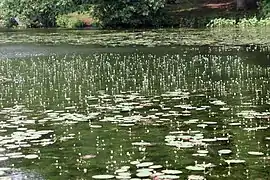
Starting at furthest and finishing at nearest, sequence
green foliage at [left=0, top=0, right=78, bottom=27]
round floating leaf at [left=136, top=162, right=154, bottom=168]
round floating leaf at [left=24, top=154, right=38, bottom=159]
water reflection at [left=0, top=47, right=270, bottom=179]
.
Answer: green foliage at [left=0, top=0, right=78, bottom=27] < round floating leaf at [left=24, top=154, right=38, bottom=159] < water reflection at [left=0, top=47, right=270, bottom=179] < round floating leaf at [left=136, top=162, right=154, bottom=168]

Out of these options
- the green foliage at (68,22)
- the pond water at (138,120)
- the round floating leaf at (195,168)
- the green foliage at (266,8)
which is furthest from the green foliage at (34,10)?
the round floating leaf at (195,168)

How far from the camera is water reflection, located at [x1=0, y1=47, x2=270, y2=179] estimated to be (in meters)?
7.73

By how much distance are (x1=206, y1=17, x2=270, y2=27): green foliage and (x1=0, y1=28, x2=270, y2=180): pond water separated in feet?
65.1

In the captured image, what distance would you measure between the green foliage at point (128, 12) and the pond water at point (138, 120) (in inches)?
986

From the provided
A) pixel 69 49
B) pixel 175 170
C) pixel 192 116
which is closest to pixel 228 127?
pixel 192 116

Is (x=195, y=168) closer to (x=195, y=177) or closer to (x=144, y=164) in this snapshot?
(x=195, y=177)

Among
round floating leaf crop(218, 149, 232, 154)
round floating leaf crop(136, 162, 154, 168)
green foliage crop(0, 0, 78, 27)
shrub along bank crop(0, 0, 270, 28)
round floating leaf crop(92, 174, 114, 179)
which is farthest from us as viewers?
green foliage crop(0, 0, 78, 27)

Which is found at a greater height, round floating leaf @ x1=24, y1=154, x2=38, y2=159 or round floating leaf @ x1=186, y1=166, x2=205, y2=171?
round floating leaf @ x1=24, y1=154, x2=38, y2=159

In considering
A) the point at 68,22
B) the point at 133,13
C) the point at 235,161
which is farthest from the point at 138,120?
the point at 68,22

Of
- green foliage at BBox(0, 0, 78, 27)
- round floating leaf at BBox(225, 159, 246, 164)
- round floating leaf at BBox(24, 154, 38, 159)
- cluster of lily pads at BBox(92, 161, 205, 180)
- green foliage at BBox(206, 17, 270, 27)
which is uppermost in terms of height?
green foliage at BBox(0, 0, 78, 27)

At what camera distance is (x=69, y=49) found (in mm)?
27734

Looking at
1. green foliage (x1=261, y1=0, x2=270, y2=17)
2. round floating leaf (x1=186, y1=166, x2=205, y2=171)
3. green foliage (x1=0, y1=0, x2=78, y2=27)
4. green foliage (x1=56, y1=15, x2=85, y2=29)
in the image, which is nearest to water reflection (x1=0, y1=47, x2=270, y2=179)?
round floating leaf (x1=186, y1=166, x2=205, y2=171)

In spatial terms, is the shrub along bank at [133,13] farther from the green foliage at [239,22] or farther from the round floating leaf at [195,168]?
the round floating leaf at [195,168]

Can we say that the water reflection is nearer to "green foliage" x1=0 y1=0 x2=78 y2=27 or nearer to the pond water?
the pond water
